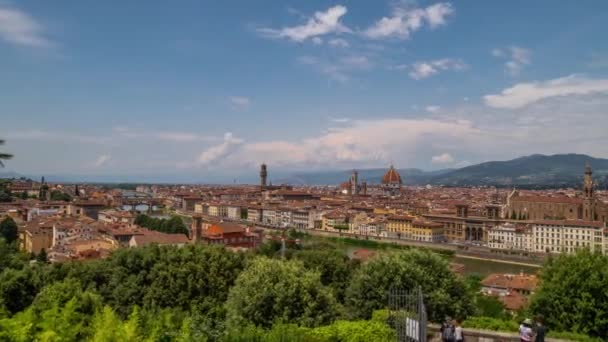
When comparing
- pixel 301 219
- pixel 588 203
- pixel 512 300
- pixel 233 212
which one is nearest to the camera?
pixel 512 300

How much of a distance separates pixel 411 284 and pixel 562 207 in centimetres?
5564

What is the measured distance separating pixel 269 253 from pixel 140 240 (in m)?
8.14

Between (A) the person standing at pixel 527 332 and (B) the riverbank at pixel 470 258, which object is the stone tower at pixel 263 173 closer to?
(B) the riverbank at pixel 470 258

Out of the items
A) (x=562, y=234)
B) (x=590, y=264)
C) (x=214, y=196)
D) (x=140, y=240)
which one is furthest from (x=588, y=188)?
(x=214, y=196)

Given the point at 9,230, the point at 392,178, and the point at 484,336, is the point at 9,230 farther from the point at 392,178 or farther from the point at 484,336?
the point at 392,178

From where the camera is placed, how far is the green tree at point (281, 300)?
9188 millimetres

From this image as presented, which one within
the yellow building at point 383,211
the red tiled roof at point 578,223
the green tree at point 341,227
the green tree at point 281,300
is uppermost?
the green tree at point 281,300

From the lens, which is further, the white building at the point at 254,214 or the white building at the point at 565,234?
the white building at the point at 254,214

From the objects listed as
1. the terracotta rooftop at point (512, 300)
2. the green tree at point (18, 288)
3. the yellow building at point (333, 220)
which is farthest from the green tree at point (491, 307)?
the yellow building at point (333, 220)

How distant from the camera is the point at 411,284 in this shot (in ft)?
34.9

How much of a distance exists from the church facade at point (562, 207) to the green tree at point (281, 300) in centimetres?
5221

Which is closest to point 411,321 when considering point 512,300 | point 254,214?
point 512,300

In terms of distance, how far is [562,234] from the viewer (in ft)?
147

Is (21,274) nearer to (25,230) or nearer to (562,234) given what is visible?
(25,230)
